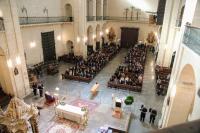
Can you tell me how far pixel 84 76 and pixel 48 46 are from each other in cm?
729

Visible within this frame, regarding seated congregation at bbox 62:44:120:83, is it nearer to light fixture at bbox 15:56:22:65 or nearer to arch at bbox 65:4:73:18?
light fixture at bbox 15:56:22:65

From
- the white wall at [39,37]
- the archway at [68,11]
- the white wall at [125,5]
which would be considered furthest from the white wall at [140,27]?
the white wall at [39,37]

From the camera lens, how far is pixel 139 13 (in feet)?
98.6

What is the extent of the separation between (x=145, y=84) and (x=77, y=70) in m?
6.97

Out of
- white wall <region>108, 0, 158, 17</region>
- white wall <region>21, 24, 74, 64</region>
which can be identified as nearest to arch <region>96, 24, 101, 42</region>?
white wall <region>108, 0, 158, 17</region>

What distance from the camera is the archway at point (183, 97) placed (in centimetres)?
786

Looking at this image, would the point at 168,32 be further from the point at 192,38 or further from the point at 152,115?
the point at 192,38

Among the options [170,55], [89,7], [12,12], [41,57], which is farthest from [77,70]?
[89,7]

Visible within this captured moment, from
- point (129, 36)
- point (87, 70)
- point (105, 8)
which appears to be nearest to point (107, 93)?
point (87, 70)

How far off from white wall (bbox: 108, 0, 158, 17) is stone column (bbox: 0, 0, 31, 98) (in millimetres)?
22605

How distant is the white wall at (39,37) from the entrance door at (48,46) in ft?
1.79

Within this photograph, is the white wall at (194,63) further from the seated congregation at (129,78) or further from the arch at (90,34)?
the arch at (90,34)

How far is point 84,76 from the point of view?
16438mm

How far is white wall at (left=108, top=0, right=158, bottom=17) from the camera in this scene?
29141 millimetres
